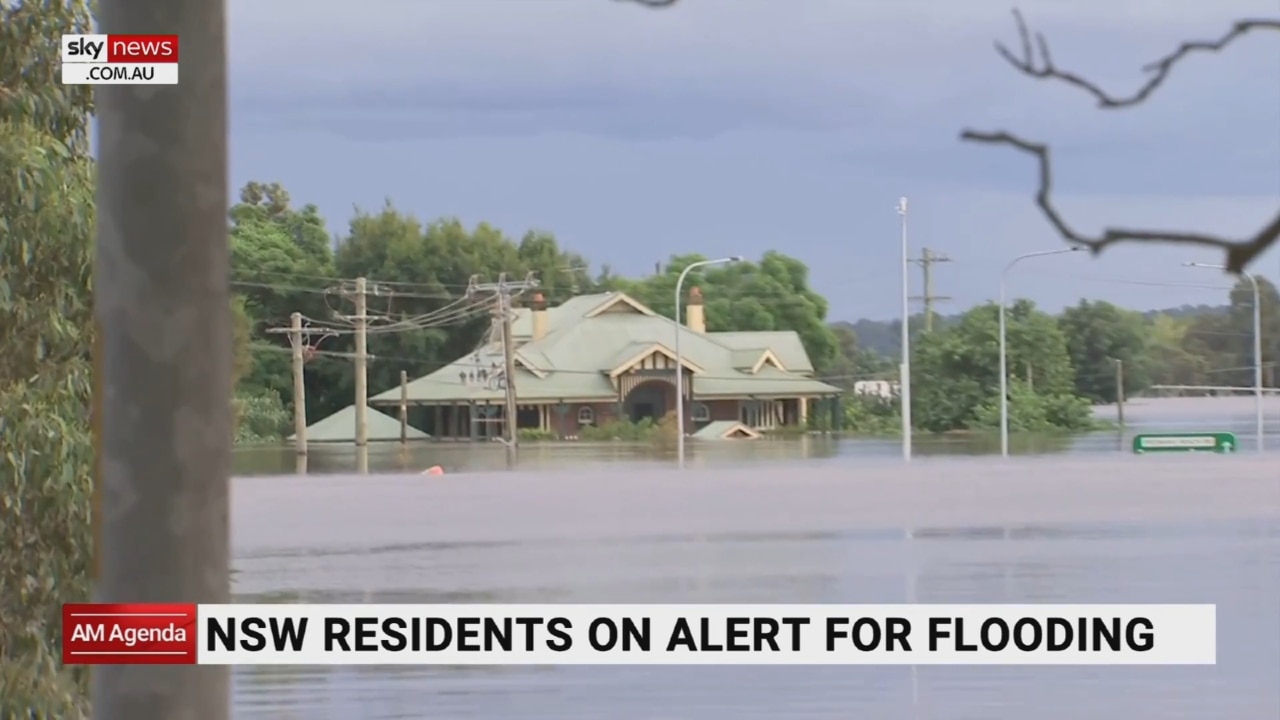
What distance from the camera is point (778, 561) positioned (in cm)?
1648

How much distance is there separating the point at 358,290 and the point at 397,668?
34.1 feet

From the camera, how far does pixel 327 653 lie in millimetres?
3408

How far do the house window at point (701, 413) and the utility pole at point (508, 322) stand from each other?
19.3 feet

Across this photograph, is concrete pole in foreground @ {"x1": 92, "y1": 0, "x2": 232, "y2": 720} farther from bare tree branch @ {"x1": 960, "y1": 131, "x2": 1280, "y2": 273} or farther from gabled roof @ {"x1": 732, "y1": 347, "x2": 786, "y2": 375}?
gabled roof @ {"x1": 732, "y1": 347, "x2": 786, "y2": 375}

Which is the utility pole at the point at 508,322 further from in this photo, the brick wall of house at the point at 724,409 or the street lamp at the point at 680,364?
the brick wall of house at the point at 724,409

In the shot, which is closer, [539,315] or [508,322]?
[508,322]

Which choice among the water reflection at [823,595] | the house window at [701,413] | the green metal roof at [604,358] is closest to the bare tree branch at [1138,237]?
the water reflection at [823,595]

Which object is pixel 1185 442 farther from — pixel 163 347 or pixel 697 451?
pixel 163 347

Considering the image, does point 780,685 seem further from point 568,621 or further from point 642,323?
point 642,323

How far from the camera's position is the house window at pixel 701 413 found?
140 ft

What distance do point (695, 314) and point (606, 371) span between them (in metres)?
3.14

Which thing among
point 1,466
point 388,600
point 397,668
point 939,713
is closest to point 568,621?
point 1,466

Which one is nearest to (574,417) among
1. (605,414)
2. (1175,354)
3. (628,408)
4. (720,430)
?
(605,414)

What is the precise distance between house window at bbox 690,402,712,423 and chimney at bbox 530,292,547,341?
7.19 m
